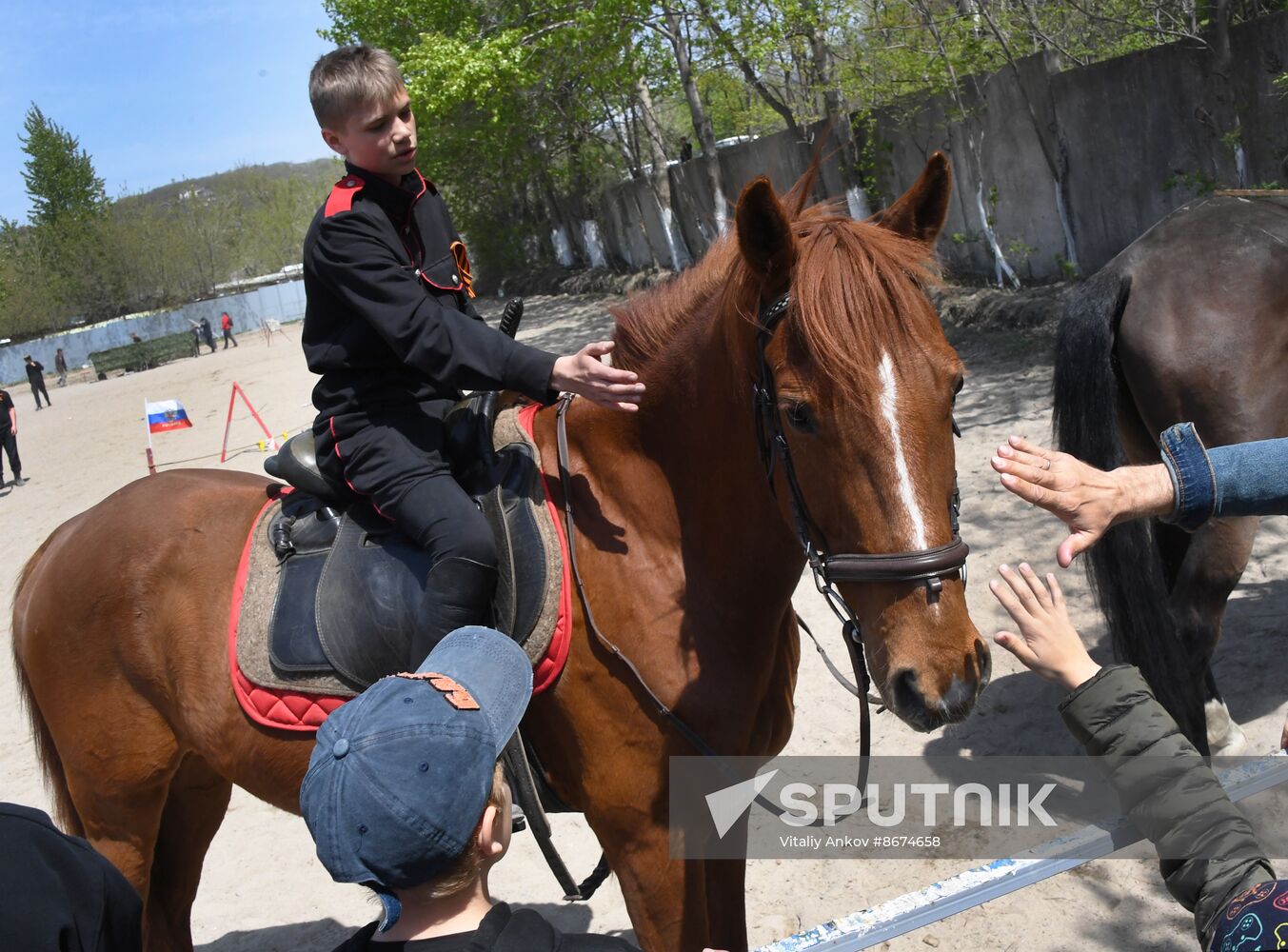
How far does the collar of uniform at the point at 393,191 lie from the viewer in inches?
100

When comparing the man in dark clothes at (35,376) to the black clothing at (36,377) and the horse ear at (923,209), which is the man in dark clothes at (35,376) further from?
the horse ear at (923,209)

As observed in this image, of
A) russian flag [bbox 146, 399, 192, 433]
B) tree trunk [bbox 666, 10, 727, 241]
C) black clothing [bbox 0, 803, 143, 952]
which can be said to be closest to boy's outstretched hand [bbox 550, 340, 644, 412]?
black clothing [bbox 0, 803, 143, 952]

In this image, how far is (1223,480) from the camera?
69.4 inches

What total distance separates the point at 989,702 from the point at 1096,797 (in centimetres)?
Result: 82

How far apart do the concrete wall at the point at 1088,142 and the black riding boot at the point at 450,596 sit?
4.86 meters

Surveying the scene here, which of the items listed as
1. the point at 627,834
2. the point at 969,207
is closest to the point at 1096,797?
the point at 627,834

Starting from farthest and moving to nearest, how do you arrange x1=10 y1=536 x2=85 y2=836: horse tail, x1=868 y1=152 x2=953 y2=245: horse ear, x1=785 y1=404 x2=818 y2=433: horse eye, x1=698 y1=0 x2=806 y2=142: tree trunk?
1. x1=698 y1=0 x2=806 y2=142: tree trunk
2. x1=10 y1=536 x2=85 y2=836: horse tail
3. x1=868 y1=152 x2=953 y2=245: horse ear
4. x1=785 y1=404 x2=818 y2=433: horse eye

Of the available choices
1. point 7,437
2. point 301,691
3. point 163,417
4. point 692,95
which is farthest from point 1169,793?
point 7,437

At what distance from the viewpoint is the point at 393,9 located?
2650 cm

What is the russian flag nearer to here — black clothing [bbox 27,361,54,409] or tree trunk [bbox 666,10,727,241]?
tree trunk [bbox 666,10,727,241]

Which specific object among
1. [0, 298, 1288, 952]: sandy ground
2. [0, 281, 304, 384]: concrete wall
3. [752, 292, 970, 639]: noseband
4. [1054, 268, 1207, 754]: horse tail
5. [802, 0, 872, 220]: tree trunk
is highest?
[0, 281, 304, 384]: concrete wall

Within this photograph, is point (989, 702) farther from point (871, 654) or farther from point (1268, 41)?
point (1268, 41)

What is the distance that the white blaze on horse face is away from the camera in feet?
6.16

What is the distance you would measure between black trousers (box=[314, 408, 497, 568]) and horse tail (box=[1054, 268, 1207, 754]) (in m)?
2.75
